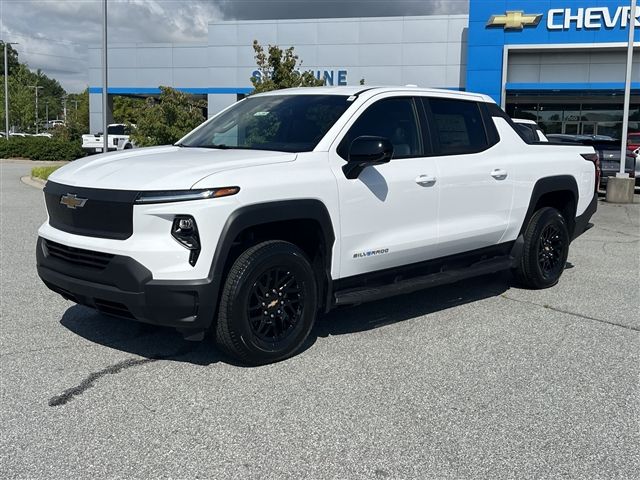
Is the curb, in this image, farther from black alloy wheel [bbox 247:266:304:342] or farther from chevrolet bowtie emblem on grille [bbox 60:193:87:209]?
black alloy wheel [bbox 247:266:304:342]

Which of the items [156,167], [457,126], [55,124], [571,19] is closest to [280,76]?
[457,126]

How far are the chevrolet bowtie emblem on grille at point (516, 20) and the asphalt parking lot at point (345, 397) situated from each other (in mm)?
26728

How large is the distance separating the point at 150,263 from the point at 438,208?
2.48m

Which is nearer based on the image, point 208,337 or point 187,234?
point 187,234

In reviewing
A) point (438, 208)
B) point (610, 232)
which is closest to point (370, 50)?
point (610, 232)

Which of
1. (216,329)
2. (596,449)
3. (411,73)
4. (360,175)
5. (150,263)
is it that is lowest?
(596,449)

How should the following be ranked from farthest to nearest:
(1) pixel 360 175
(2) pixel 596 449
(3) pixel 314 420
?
(1) pixel 360 175 → (3) pixel 314 420 → (2) pixel 596 449

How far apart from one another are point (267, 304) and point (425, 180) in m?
1.70

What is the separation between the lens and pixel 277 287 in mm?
4496

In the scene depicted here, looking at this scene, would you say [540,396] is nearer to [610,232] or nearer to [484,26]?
[610,232]

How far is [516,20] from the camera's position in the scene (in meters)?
30.1

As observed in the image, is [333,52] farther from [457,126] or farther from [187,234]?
[187,234]

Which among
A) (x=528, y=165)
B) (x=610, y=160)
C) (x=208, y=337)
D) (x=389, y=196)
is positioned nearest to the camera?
(x=389, y=196)

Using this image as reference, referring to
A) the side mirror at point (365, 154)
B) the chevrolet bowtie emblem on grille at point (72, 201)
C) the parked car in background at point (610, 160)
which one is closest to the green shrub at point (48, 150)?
the parked car in background at point (610, 160)
